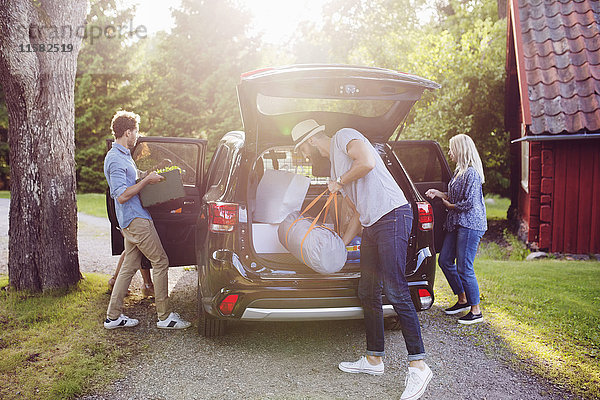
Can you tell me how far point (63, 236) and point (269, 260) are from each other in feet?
9.67

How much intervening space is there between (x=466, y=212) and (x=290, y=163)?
5.80 feet

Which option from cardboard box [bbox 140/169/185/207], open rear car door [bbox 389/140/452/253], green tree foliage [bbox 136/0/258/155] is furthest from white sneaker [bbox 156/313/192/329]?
green tree foliage [bbox 136/0/258/155]

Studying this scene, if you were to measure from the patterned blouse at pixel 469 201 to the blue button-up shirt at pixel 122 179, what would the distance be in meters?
2.99

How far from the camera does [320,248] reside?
4184mm

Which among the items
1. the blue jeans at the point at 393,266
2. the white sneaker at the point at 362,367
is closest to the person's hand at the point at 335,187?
the blue jeans at the point at 393,266

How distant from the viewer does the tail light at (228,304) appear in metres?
4.25

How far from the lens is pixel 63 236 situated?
624cm

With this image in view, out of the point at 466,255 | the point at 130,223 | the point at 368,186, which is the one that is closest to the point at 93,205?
the point at 130,223

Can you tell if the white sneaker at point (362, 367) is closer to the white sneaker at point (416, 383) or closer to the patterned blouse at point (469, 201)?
the white sneaker at point (416, 383)

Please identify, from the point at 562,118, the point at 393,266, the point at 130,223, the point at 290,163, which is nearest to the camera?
the point at 393,266

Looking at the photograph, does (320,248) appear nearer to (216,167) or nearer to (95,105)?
(216,167)

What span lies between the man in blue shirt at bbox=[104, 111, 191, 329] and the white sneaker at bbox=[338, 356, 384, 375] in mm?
1756

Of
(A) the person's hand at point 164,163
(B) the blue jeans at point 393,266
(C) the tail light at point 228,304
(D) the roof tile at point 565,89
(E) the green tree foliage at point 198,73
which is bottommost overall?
(C) the tail light at point 228,304

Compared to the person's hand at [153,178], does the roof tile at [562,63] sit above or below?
above
